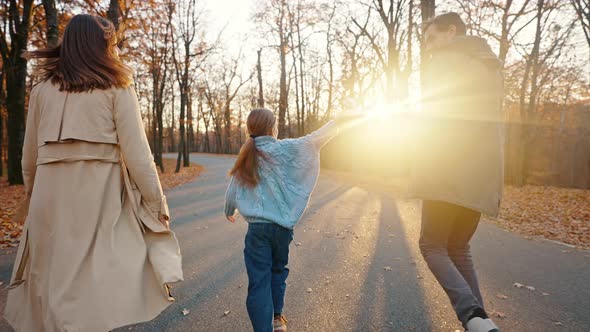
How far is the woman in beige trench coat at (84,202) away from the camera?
1.83m

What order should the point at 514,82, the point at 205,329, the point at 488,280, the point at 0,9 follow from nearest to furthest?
1. the point at 205,329
2. the point at 488,280
3. the point at 0,9
4. the point at 514,82

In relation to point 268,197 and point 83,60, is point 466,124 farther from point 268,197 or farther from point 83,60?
point 83,60

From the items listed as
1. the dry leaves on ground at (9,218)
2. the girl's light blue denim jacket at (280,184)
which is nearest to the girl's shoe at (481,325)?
the girl's light blue denim jacket at (280,184)

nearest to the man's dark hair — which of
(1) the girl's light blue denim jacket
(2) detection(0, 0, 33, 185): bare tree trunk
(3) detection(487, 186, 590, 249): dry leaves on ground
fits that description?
(1) the girl's light blue denim jacket

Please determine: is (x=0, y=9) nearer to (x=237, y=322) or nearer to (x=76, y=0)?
(x=76, y=0)

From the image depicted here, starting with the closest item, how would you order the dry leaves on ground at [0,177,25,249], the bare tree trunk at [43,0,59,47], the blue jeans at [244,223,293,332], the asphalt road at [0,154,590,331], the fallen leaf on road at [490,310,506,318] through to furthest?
1. the blue jeans at [244,223,293,332]
2. the asphalt road at [0,154,590,331]
3. the fallen leaf on road at [490,310,506,318]
4. the dry leaves on ground at [0,177,25,249]
5. the bare tree trunk at [43,0,59,47]

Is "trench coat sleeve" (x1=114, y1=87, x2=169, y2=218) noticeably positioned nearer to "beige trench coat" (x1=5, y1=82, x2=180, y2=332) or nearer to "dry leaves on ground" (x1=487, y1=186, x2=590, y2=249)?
"beige trench coat" (x1=5, y1=82, x2=180, y2=332)

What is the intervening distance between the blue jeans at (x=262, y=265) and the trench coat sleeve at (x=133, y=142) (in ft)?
2.45

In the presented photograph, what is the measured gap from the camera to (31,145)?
2031mm

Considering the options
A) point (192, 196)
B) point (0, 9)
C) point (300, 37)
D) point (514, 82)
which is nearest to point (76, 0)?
point (0, 9)

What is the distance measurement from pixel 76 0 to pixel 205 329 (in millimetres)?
13543

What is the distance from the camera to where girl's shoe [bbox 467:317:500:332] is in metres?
1.93

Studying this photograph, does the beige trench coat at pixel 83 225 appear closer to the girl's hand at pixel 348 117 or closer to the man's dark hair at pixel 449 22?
the girl's hand at pixel 348 117

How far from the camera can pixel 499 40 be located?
18.3 meters
